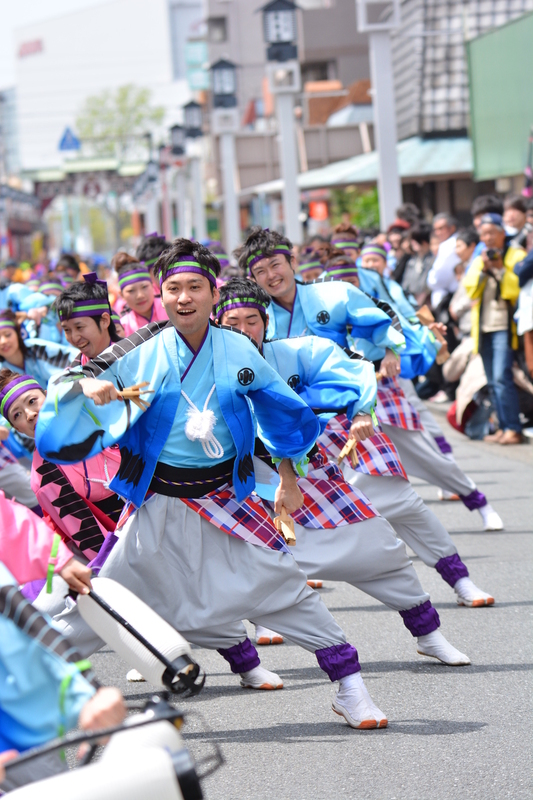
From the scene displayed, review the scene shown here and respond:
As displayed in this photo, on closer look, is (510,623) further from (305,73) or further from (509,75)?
(305,73)

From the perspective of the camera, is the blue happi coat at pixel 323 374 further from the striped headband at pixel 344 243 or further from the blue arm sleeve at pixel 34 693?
the striped headband at pixel 344 243

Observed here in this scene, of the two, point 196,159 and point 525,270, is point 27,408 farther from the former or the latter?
point 196,159

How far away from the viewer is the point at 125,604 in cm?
312

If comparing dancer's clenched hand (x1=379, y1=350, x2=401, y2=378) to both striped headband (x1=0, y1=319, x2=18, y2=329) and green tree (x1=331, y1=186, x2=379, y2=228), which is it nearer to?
striped headband (x1=0, y1=319, x2=18, y2=329)

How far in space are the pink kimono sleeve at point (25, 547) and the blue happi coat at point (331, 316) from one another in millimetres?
2812

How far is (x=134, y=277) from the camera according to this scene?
7402mm

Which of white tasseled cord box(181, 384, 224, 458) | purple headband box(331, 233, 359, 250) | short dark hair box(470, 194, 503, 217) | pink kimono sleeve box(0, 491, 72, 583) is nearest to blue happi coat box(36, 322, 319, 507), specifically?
white tasseled cord box(181, 384, 224, 458)

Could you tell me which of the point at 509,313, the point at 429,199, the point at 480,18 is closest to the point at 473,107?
the point at 480,18

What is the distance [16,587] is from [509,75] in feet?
54.2

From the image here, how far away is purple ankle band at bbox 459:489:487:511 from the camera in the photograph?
7.20 meters

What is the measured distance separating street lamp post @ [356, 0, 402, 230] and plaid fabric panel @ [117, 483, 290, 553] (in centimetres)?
A: 1115

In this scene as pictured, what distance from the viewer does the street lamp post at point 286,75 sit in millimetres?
16203

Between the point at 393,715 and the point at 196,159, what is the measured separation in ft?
79.0

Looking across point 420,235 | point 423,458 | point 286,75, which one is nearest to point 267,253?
point 423,458
